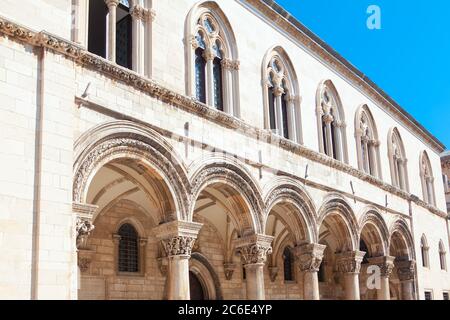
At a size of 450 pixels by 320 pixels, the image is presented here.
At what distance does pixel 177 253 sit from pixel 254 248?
8.22 feet

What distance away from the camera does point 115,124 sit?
34.4ft

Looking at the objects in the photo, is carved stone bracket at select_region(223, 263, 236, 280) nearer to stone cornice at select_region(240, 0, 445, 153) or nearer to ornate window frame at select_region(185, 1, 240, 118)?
ornate window frame at select_region(185, 1, 240, 118)

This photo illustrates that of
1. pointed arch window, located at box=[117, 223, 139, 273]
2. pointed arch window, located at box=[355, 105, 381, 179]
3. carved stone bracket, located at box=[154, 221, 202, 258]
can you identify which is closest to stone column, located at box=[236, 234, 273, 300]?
carved stone bracket, located at box=[154, 221, 202, 258]

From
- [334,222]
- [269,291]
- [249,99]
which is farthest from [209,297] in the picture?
[249,99]

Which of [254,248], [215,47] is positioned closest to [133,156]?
[254,248]

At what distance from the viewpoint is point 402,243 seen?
2102 centimetres

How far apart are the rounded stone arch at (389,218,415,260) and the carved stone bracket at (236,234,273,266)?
881 cm

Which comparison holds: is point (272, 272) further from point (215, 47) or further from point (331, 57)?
point (215, 47)

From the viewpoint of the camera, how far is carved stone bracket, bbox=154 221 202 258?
37.1ft

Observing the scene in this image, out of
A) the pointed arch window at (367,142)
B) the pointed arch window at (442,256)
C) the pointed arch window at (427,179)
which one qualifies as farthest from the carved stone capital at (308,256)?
the pointed arch window at (442,256)

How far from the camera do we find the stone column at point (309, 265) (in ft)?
49.4

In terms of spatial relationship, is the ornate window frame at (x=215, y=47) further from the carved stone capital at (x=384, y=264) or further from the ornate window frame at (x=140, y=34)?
the carved stone capital at (x=384, y=264)

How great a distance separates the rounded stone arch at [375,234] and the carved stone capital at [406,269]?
2.03 metres

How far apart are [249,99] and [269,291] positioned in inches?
277
